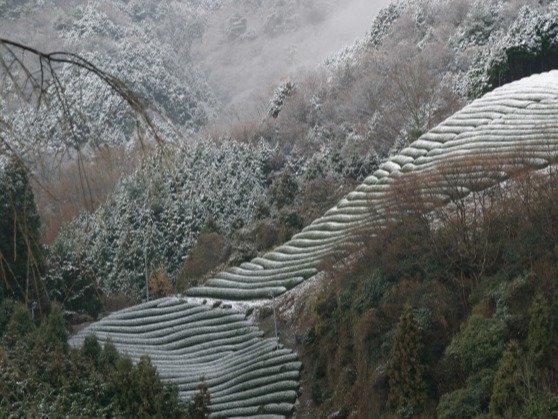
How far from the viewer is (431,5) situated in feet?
251

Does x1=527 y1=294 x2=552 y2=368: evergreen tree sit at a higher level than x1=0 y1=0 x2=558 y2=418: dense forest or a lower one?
lower

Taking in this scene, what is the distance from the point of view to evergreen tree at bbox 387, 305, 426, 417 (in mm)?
17828

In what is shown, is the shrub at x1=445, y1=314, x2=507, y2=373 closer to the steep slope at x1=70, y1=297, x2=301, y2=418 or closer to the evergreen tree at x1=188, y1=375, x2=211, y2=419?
the evergreen tree at x1=188, y1=375, x2=211, y2=419

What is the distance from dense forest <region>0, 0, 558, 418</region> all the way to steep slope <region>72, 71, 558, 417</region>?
20 cm

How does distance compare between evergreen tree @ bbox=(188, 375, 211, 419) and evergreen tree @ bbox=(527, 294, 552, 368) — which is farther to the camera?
evergreen tree @ bbox=(188, 375, 211, 419)

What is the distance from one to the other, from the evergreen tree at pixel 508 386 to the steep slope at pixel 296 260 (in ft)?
28.3

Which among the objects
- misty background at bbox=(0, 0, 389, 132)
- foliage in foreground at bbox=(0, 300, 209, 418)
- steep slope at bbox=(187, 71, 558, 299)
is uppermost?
misty background at bbox=(0, 0, 389, 132)

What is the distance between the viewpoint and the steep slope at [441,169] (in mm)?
27875

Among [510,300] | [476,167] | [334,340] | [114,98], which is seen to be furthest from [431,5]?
[114,98]

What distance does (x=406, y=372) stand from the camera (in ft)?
59.5

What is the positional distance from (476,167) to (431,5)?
5026 cm

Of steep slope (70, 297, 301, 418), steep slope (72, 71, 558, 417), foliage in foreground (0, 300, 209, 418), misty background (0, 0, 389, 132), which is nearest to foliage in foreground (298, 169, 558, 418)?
steep slope (70, 297, 301, 418)

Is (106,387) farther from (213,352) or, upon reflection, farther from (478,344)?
(213,352)

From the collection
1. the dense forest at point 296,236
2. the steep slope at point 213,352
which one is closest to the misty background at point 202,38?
the dense forest at point 296,236
